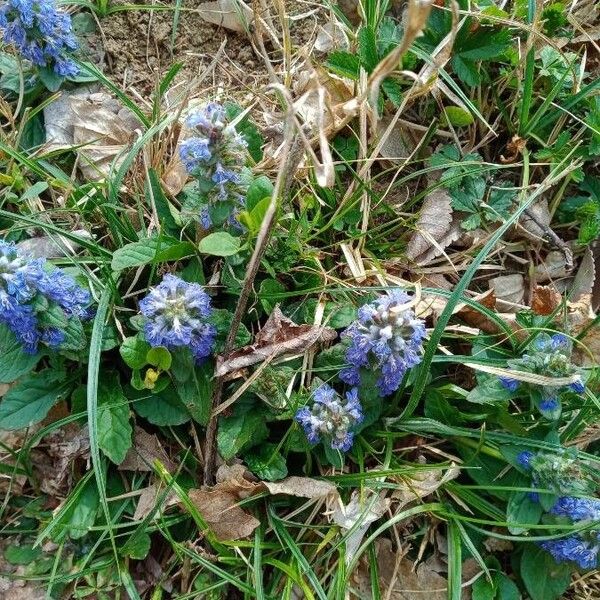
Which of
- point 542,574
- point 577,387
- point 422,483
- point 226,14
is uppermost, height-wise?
point 226,14

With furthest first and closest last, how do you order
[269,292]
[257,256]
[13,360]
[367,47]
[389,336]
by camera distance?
[367,47] < [269,292] < [13,360] < [389,336] < [257,256]

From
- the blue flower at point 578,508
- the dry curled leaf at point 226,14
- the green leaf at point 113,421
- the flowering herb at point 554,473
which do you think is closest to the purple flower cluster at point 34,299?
the green leaf at point 113,421

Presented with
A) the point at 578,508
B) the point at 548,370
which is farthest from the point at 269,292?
the point at 578,508

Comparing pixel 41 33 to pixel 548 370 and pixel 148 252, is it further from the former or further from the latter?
pixel 548 370

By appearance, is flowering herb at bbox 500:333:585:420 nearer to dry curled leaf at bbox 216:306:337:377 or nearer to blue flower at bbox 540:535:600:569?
blue flower at bbox 540:535:600:569

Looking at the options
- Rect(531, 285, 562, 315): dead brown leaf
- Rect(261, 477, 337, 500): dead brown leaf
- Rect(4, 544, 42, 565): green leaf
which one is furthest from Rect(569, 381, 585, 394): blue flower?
Rect(4, 544, 42, 565): green leaf

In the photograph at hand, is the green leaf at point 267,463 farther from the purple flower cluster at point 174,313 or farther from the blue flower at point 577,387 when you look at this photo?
the blue flower at point 577,387

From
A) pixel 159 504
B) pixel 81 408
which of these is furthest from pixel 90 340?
pixel 159 504
